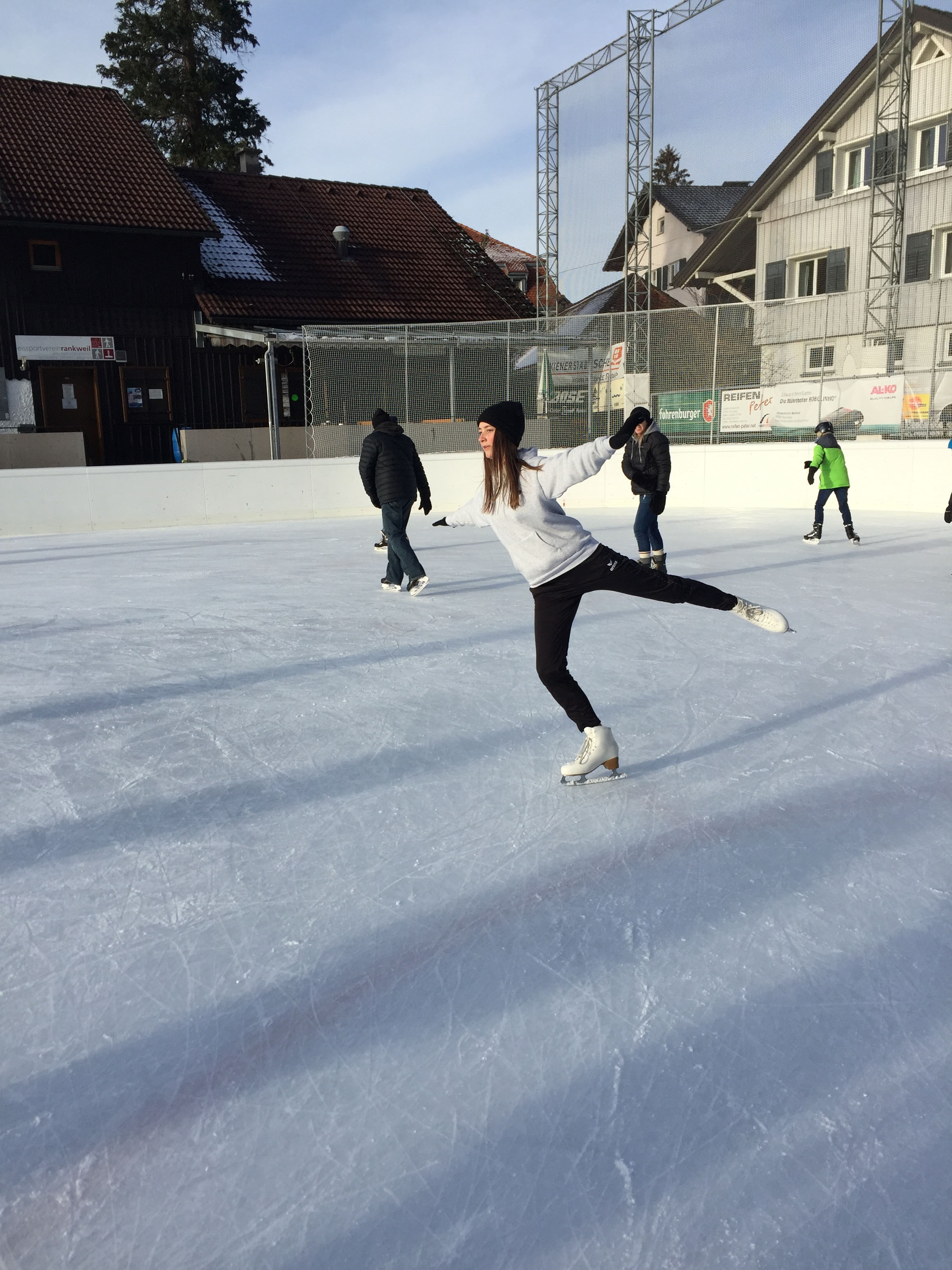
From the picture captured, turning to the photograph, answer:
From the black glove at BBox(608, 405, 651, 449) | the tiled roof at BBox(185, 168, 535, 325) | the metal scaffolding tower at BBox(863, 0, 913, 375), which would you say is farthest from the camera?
the tiled roof at BBox(185, 168, 535, 325)

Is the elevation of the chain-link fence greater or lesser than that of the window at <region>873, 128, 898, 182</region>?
lesser

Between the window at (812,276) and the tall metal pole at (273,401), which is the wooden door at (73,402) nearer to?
the tall metal pole at (273,401)

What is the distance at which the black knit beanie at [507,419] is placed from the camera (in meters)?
3.14

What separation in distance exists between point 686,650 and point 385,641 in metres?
1.70

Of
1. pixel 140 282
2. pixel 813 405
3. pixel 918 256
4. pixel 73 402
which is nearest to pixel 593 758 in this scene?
pixel 813 405

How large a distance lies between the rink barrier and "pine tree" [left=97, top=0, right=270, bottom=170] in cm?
2165

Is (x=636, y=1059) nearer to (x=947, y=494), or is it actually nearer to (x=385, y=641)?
(x=385, y=641)

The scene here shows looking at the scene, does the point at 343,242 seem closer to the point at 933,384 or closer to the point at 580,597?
the point at 933,384

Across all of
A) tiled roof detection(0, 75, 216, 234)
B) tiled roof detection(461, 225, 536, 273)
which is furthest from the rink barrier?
tiled roof detection(461, 225, 536, 273)

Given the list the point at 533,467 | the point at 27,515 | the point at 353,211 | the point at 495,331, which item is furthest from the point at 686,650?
the point at 353,211

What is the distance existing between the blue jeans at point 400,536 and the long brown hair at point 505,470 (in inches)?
150

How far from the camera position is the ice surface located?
5.09ft

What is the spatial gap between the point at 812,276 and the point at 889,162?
3302 millimetres

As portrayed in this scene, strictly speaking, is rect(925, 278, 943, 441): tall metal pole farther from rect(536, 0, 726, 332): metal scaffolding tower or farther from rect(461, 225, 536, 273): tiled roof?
rect(461, 225, 536, 273): tiled roof
